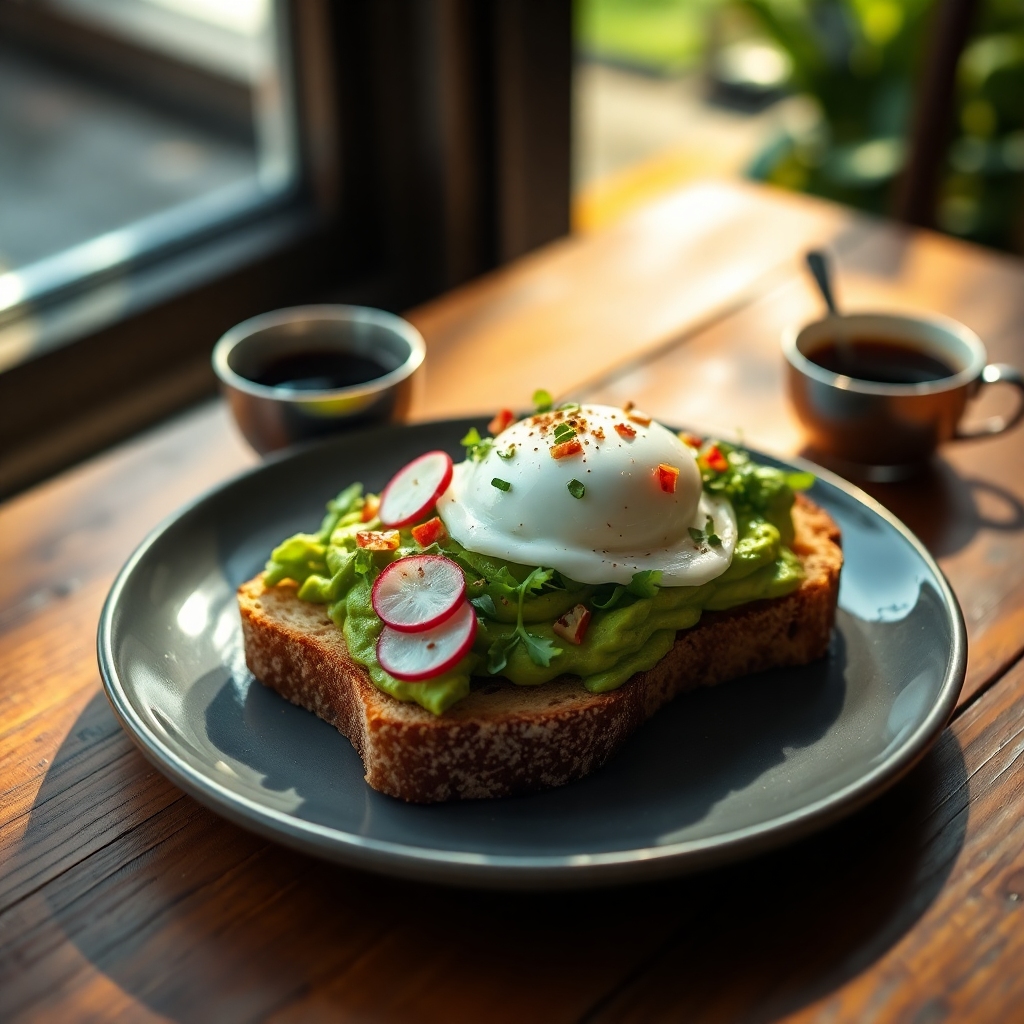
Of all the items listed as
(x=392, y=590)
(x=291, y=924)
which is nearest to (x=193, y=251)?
(x=392, y=590)

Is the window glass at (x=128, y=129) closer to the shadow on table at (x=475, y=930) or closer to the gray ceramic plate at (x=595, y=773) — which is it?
the gray ceramic plate at (x=595, y=773)

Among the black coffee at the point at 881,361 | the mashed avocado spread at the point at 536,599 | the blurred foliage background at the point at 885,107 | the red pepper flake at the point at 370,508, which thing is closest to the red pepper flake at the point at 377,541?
the mashed avocado spread at the point at 536,599

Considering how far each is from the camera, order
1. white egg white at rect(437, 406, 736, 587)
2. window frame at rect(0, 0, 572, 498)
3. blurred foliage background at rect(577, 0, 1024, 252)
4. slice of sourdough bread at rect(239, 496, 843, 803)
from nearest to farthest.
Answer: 1. slice of sourdough bread at rect(239, 496, 843, 803)
2. white egg white at rect(437, 406, 736, 587)
3. window frame at rect(0, 0, 572, 498)
4. blurred foliage background at rect(577, 0, 1024, 252)

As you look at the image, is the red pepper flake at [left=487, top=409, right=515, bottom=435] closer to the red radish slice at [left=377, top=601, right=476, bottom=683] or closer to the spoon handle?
the red radish slice at [left=377, top=601, right=476, bottom=683]

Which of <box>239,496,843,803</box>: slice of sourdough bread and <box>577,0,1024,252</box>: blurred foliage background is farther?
<box>577,0,1024,252</box>: blurred foliage background

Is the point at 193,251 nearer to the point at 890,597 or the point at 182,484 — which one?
the point at 182,484

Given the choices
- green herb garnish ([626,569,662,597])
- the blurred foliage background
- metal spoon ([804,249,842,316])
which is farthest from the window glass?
green herb garnish ([626,569,662,597])
